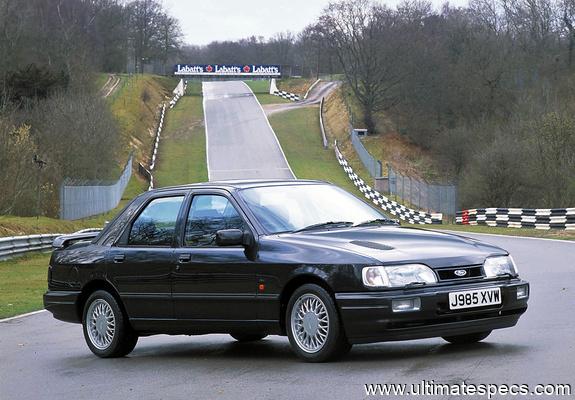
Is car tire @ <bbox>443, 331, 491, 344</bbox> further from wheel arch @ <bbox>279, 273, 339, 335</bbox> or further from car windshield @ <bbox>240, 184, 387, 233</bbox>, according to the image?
wheel arch @ <bbox>279, 273, 339, 335</bbox>

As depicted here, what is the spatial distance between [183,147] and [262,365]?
77.3 metres

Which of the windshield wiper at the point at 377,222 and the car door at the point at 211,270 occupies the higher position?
the windshield wiper at the point at 377,222

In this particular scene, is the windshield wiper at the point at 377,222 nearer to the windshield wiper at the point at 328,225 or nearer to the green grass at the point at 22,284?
the windshield wiper at the point at 328,225

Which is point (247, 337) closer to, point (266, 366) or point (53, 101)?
point (266, 366)

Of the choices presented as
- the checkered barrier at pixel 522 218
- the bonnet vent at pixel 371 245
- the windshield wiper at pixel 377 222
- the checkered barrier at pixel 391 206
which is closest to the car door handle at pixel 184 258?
the windshield wiper at pixel 377 222

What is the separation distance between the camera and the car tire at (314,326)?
862 cm

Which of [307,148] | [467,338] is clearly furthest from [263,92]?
[467,338]

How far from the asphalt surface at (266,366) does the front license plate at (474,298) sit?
1.38ft

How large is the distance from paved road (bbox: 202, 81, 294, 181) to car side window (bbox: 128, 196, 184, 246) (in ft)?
191

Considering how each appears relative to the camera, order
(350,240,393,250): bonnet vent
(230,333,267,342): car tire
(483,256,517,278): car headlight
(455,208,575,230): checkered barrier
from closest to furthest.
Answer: (350,240,393,250): bonnet vent < (483,256,517,278): car headlight < (230,333,267,342): car tire < (455,208,575,230): checkered barrier

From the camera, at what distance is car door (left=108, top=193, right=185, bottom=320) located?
10.1m

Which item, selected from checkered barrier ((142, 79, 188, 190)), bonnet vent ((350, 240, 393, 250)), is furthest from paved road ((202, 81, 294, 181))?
bonnet vent ((350, 240, 393, 250))

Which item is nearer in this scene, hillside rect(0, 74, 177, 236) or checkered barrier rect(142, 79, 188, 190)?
hillside rect(0, 74, 177, 236)

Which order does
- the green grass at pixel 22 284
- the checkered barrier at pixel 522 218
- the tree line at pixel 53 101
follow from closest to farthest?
the green grass at pixel 22 284 < the checkered barrier at pixel 522 218 < the tree line at pixel 53 101
